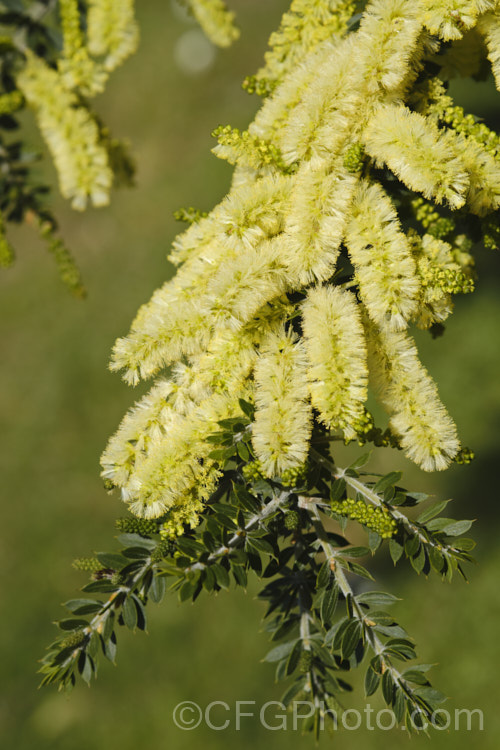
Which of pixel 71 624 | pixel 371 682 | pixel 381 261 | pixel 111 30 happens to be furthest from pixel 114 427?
pixel 381 261

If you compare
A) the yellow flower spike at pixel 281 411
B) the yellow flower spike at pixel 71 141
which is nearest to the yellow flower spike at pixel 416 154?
the yellow flower spike at pixel 281 411

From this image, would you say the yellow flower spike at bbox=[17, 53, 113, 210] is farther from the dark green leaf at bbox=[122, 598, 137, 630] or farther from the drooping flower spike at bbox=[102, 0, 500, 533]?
the dark green leaf at bbox=[122, 598, 137, 630]

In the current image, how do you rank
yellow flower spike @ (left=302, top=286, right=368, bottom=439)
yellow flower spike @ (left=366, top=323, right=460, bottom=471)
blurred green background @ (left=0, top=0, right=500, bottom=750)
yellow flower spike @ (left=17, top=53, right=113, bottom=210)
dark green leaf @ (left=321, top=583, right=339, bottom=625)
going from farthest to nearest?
1. blurred green background @ (left=0, top=0, right=500, bottom=750)
2. yellow flower spike @ (left=17, top=53, right=113, bottom=210)
3. dark green leaf @ (left=321, top=583, right=339, bottom=625)
4. yellow flower spike @ (left=366, top=323, right=460, bottom=471)
5. yellow flower spike @ (left=302, top=286, right=368, bottom=439)

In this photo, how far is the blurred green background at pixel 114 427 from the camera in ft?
11.2

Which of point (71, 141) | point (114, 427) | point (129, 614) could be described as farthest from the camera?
point (114, 427)

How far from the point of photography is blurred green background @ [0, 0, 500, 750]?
3.42 m

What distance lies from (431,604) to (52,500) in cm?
270

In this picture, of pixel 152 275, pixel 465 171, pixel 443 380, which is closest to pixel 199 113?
pixel 152 275

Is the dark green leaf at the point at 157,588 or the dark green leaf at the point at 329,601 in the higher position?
the dark green leaf at the point at 157,588

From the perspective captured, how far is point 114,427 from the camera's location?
14.8ft

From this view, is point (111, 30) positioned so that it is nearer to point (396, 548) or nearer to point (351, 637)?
point (396, 548)

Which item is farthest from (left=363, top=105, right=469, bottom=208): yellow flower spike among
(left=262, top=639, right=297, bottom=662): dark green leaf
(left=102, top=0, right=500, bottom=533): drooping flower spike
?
(left=262, top=639, right=297, bottom=662): dark green leaf

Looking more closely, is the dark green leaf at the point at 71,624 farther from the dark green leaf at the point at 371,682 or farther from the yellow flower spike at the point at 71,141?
the yellow flower spike at the point at 71,141

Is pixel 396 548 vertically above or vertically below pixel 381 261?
below
